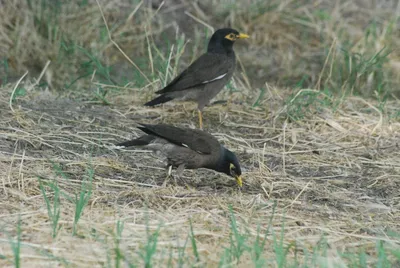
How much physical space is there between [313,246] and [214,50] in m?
4.09

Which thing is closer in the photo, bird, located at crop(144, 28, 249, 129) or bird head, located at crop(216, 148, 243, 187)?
bird head, located at crop(216, 148, 243, 187)

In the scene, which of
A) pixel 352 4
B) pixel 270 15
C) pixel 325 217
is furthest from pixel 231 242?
pixel 352 4

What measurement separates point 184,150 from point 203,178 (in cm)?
37

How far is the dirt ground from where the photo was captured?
4320 millimetres

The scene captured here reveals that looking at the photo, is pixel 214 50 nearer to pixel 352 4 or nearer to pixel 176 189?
pixel 176 189

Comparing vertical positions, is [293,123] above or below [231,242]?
below

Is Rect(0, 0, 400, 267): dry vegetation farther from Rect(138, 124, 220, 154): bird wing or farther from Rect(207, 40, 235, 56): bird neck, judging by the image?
Rect(207, 40, 235, 56): bird neck

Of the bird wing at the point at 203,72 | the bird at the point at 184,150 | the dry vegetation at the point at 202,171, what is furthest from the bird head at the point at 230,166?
the bird wing at the point at 203,72

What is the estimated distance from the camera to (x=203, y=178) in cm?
603

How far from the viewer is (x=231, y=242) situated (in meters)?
4.01

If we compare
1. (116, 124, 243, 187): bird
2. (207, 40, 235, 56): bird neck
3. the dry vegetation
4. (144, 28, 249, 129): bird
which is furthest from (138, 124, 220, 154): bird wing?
(207, 40, 235, 56): bird neck

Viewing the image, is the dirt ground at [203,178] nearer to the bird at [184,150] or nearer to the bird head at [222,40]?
the bird at [184,150]

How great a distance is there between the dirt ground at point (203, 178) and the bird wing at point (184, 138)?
0.81 feet

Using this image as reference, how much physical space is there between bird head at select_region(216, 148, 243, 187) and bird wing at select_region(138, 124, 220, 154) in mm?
104
